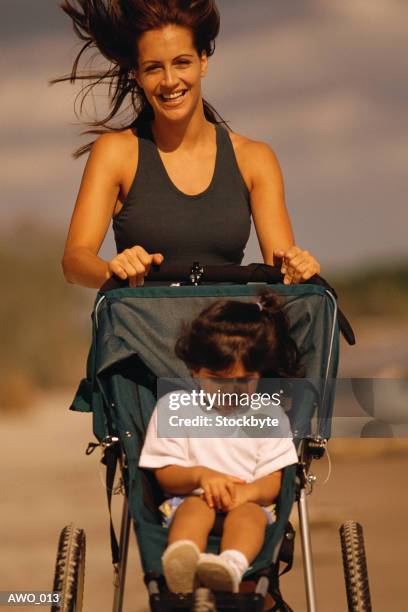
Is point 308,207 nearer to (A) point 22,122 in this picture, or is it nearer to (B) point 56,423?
(A) point 22,122

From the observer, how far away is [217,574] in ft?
10.7

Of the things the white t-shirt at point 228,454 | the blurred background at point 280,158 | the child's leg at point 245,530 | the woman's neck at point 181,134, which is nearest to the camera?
the child's leg at point 245,530

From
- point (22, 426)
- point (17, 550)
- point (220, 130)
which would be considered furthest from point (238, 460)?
point (22, 426)

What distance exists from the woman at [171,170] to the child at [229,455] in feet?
1.43

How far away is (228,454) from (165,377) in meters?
0.43

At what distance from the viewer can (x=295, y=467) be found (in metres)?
3.75

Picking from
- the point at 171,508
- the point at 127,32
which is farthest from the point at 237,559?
the point at 127,32

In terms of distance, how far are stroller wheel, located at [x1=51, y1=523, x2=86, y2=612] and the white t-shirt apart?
0.48 metres

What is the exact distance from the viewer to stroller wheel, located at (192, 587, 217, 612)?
3119mm

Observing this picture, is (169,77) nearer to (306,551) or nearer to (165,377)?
(165,377)

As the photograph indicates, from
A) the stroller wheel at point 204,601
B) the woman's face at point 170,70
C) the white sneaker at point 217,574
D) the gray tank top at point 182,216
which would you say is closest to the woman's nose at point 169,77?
the woman's face at point 170,70

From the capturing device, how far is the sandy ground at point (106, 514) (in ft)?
19.0

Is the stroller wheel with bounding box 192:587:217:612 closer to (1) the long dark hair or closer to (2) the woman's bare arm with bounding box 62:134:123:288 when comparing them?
(2) the woman's bare arm with bounding box 62:134:123:288

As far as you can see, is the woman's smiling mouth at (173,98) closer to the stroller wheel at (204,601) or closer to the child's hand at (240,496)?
the child's hand at (240,496)
